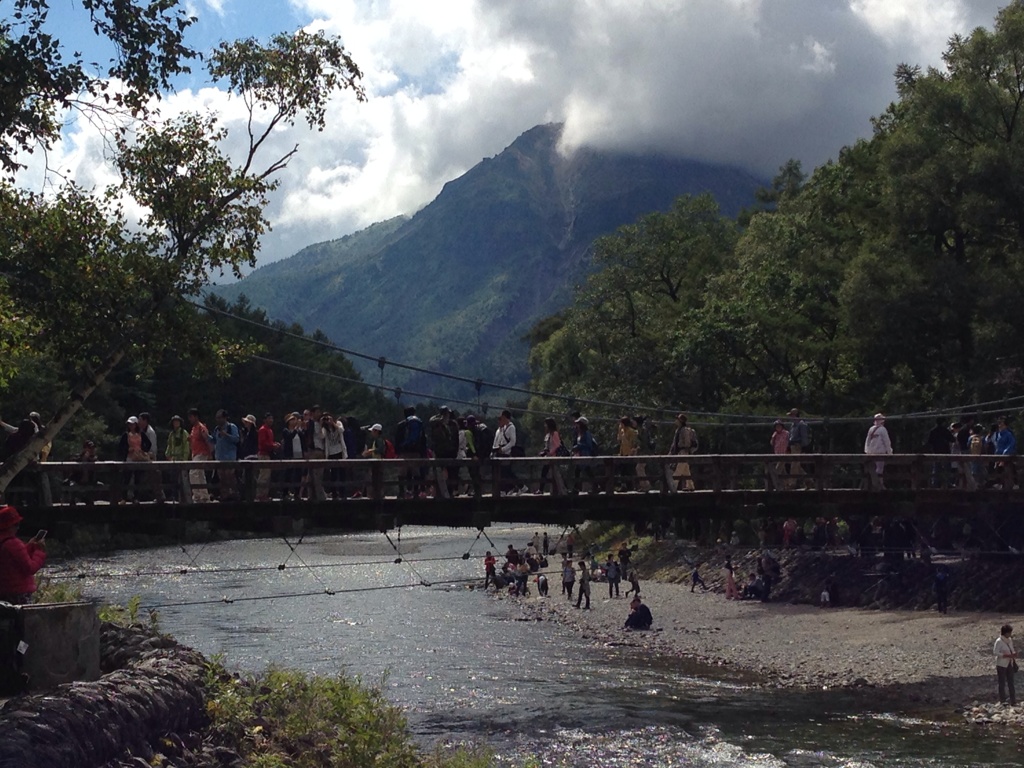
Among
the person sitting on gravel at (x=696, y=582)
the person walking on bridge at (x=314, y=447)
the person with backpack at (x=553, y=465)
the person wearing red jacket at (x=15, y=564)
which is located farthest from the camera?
the person sitting on gravel at (x=696, y=582)

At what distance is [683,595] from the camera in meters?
47.4

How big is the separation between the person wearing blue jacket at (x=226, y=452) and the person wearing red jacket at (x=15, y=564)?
8636mm

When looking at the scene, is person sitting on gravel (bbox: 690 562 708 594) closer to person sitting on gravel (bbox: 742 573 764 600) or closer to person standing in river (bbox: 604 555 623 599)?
person standing in river (bbox: 604 555 623 599)

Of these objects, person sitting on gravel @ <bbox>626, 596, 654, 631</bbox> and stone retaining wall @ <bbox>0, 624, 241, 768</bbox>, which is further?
person sitting on gravel @ <bbox>626, 596, 654, 631</bbox>

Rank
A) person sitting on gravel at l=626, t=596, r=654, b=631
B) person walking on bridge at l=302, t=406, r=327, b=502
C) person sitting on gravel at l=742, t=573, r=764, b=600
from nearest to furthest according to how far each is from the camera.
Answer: person walking on bridge at l=302, t=406, r=327, b=502 → person sitting on gravel at l=626, t=596, r=654, b=631 → person sitting on gravel at l=742, t=573, r=764, b=600

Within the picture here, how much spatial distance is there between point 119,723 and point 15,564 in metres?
2.02

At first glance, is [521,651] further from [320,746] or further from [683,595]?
[320,746]

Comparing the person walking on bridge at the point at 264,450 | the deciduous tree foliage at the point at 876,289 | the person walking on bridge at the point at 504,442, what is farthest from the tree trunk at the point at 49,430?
the deciduous tree foliage at the point at 876,289

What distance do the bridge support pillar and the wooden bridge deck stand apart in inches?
2.3

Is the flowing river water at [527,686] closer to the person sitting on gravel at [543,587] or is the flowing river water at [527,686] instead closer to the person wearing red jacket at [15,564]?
the person sitting on gravel at [543,587]

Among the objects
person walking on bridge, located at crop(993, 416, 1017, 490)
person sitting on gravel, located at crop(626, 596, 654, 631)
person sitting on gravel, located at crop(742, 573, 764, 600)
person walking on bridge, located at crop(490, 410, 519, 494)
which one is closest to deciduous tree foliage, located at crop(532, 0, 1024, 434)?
person sitting on gravel, located at crop(742, 573, 764, 600)

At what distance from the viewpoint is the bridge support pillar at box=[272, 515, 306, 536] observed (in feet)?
77.9

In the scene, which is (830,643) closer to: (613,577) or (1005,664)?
(1005,664)

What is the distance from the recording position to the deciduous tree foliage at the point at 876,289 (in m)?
41.2
